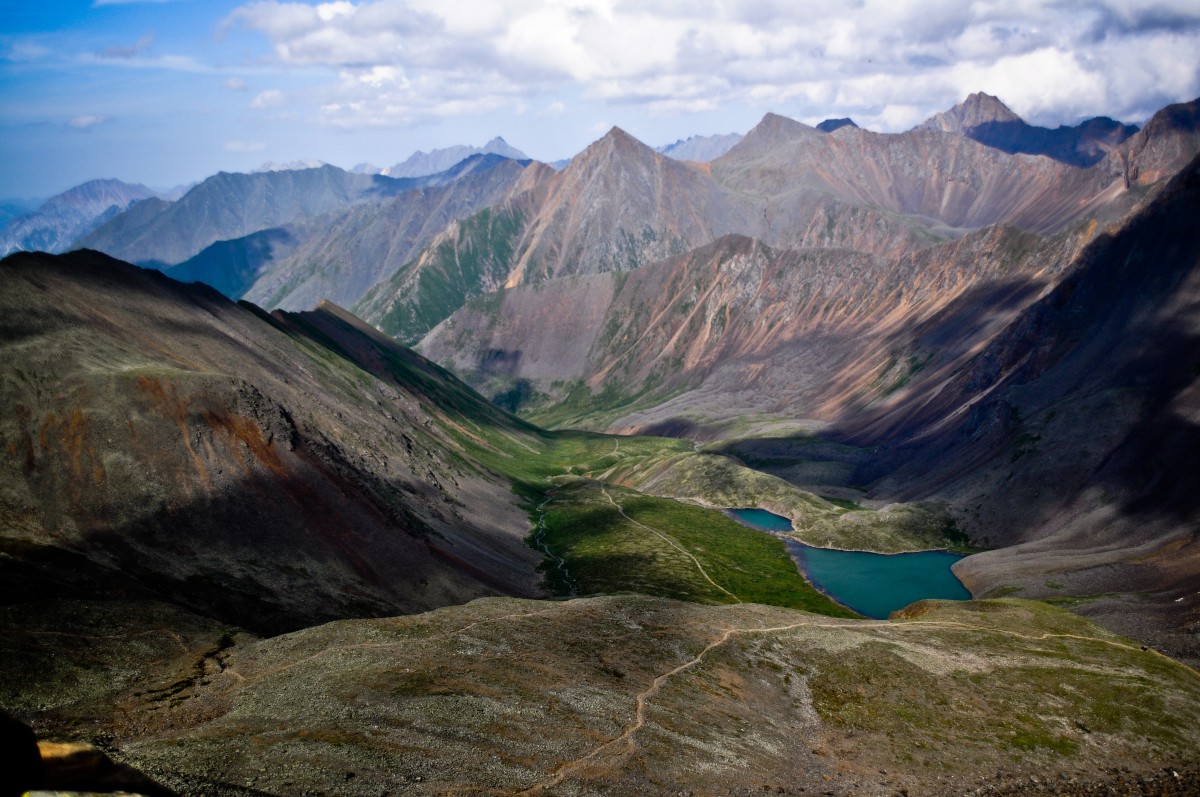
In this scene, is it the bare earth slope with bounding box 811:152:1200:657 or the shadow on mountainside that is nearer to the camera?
the bare earth slope with bounding box 811:152:1200:657

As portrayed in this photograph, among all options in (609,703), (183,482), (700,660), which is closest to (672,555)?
(700,660)

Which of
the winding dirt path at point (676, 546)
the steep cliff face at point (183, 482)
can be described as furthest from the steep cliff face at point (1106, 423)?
the steep cliff face at point (183, 482)

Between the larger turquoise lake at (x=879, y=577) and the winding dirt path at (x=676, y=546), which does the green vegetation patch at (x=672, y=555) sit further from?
the larger turquoise lake at (x=879, y=577)

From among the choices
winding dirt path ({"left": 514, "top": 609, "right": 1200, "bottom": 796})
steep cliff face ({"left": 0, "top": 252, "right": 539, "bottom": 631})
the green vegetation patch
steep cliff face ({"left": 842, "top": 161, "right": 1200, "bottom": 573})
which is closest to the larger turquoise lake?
the green vegetation patch

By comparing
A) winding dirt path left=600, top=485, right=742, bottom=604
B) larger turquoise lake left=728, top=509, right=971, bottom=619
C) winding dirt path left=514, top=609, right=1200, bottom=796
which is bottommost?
larger turquoise lake left=728, top=509, right=971, bottom=619

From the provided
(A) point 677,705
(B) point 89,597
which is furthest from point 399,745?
(B) point 89,597

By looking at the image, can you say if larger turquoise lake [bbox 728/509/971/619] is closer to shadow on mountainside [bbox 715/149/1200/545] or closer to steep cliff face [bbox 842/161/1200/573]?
steep cliff face [bbox 842/161/1200/573]
